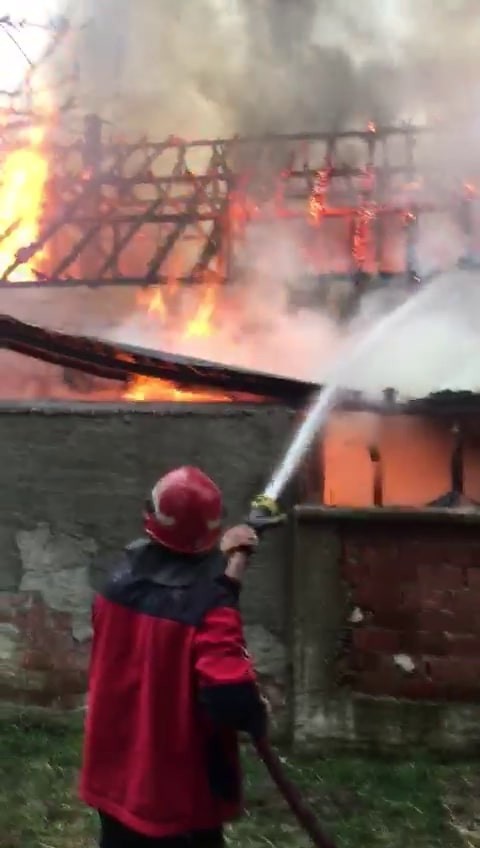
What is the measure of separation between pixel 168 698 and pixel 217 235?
28.5ft

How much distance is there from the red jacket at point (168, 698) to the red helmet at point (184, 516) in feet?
0.19

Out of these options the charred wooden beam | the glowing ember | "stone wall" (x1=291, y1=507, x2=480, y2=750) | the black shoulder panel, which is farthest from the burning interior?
the black shoulder panel

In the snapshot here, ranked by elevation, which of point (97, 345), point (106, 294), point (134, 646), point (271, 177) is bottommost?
point (134, 646)

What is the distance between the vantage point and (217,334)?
9438mm

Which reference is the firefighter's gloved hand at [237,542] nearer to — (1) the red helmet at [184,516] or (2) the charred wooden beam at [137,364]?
(1) the red helmet at [184,516]

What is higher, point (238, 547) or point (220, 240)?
point (220, 240)

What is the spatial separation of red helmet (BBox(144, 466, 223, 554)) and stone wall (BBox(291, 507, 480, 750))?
7.32 ft

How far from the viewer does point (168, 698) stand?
241 cm

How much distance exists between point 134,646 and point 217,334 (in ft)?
23.5

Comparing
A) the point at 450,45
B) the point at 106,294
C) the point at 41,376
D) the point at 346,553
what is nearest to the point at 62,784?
the point at 346,553

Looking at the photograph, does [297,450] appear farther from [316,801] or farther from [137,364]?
[316,801]

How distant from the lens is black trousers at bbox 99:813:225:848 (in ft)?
8.07

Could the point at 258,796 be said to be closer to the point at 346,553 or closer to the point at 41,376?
the point at 346,553

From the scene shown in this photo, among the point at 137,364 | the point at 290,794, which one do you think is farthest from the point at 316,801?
the point at 137,364
